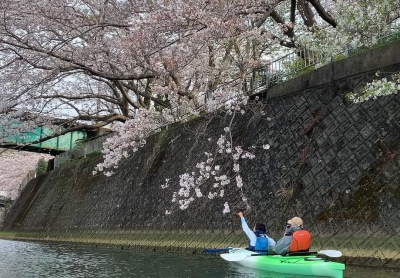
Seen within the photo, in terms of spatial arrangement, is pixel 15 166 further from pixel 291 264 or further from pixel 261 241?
pixel 291 264

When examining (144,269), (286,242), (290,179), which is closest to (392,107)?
(290,179)

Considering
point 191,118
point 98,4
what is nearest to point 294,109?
point 191,118

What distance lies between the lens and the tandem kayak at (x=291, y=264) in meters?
7.55

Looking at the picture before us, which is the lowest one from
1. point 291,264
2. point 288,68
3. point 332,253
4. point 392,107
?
point 291,264

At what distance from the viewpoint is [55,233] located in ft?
79.5

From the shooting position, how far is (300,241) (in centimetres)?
830

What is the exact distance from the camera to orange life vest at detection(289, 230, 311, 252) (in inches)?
326

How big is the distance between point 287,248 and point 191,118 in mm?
9848

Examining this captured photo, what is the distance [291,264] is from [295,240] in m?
0.46

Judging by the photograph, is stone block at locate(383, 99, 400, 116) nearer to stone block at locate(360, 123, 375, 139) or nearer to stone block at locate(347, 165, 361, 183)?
stone block at locate(360, 123, 375, 139)

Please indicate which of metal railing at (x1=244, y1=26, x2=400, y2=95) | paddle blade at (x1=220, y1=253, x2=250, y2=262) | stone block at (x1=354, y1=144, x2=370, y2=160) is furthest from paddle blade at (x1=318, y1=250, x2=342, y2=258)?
metal railing at (x1=244, y1=26, x2=400, y2=95)

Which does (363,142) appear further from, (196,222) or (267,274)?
(196,222)

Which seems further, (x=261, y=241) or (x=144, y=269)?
(x=144, y=269)

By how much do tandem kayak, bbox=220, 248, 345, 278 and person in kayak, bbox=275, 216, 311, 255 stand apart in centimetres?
16
